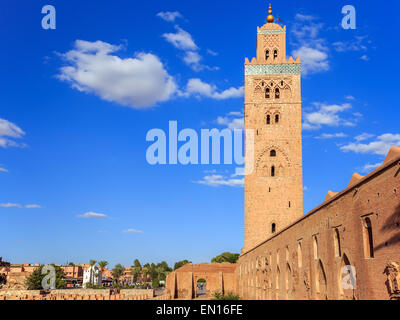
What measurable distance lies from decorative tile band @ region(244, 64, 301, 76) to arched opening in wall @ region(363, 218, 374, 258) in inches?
873

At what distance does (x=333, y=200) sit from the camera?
9.27 meters

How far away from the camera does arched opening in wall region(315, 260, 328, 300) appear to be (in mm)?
9922

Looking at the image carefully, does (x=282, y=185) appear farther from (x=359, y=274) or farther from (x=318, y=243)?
(x=359, y=274)

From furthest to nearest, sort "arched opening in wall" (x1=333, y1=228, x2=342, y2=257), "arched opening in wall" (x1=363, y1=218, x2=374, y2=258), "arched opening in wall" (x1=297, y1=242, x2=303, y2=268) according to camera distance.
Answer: "arched opening in wall" (x1=297, y1=242, x2=303, y2=268), "arched opening in wall" (x1=333, y1=228, x2=342, y2=257), "arched opening in wall" (x1=363, y1=218, x2=374, y2=258)

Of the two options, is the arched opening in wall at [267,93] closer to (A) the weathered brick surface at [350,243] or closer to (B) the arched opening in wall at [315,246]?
(A) the weathered brick surface at [350,243]

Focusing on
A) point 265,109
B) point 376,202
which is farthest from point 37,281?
point 376,202

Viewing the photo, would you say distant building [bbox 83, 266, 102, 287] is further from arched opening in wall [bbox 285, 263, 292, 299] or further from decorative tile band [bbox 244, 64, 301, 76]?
arched opening in wall [bbox 285, 263, 292, 299]

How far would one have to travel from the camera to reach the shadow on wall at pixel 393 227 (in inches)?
247

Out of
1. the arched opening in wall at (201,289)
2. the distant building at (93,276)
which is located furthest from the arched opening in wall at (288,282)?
the distant building at (93,276)

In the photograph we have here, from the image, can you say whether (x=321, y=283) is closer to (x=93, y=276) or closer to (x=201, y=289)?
(x=93, y=276)

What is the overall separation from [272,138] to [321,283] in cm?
1755

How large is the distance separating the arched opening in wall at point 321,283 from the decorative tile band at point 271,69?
20363 millimetres

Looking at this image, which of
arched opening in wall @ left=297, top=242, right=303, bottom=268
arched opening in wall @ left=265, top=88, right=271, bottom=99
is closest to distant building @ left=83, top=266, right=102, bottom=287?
arched opening in wall @ left=265, top=88, right=271, bottom=99
